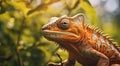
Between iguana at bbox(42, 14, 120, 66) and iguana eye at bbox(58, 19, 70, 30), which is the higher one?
iguana eye at bbox(58, 19, 70, 30)

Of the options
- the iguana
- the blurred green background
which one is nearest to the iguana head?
the iguana

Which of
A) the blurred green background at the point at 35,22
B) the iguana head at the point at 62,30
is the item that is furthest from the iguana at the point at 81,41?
the blurred green background at the point at 35,22

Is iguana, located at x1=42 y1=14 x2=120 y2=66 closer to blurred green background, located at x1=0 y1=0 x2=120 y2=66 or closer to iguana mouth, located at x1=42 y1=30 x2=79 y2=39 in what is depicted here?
iguana mouth, located at x1=42 y1=30 x2=79 y2=39

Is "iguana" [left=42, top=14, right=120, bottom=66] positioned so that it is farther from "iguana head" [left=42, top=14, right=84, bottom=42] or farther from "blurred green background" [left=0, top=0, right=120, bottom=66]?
"blurred green background" [left=0, top=0, right=120, bottom=66]

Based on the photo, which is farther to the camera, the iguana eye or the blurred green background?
the blurred green background

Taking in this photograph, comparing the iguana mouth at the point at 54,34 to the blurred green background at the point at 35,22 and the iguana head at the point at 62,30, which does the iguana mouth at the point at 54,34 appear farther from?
the blurred green background at the point at 35,22

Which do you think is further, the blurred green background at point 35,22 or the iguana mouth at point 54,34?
the blurred green background at point 35,22
